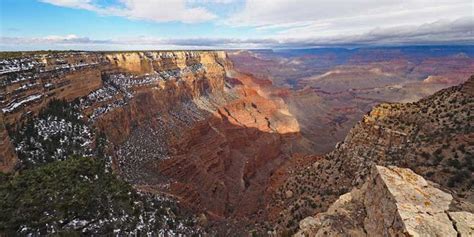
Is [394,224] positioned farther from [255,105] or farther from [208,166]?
[255,105]

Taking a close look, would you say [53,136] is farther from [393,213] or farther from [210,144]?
[210,144]

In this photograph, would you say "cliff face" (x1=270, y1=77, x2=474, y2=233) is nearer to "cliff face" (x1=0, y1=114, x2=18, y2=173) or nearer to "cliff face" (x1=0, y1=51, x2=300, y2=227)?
"cliff face" (x1=0, y1=51, x2=300, y2=227)

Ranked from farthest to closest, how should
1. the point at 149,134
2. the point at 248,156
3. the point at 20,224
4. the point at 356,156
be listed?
the point at 248,156 < the point at 149,134 < the point at 356,156 < the point at 20,224

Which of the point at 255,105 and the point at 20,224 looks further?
the point at 255,105

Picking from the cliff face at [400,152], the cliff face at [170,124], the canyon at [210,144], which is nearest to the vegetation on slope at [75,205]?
the canyon at [210,144]

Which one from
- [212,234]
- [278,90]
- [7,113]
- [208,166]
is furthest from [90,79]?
[278,90]

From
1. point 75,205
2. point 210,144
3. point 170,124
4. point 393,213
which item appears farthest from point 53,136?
point 210,144

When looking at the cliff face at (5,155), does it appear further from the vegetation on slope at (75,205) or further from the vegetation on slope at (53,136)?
the vegetation on slope at (53,136)
